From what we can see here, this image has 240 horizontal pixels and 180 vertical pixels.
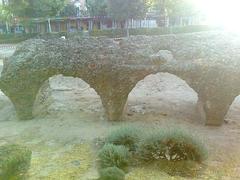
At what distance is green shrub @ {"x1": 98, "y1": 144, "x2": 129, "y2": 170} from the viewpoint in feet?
23.9

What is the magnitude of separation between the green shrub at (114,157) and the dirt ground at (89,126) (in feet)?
0.81

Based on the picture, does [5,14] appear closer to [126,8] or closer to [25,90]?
[126,8]

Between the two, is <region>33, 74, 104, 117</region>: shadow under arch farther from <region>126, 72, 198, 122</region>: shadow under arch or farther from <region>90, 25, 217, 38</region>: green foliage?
<region>90, 25, 217, 38</region>: green foliage

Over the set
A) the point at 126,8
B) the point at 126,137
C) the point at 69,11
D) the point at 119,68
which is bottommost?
the point at 126,137

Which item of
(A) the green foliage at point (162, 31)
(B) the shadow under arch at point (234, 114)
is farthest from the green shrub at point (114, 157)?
(A) the green foliage at point (162, 31)

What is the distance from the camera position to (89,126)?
10.2m

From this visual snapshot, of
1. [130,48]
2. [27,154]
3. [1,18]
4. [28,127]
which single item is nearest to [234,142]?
[130,48]

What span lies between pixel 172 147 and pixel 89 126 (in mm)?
3329

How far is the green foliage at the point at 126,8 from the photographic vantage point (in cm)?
4178

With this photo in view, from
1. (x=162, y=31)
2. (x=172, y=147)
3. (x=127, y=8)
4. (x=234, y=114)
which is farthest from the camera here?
(x=127, y=8)

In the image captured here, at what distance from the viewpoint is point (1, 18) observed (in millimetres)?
48562

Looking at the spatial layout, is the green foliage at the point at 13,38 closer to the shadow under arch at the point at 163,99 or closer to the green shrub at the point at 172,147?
the shadow under arch at the point at 163,99

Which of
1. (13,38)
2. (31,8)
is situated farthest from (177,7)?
(13,38)

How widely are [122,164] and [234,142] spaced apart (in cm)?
309
